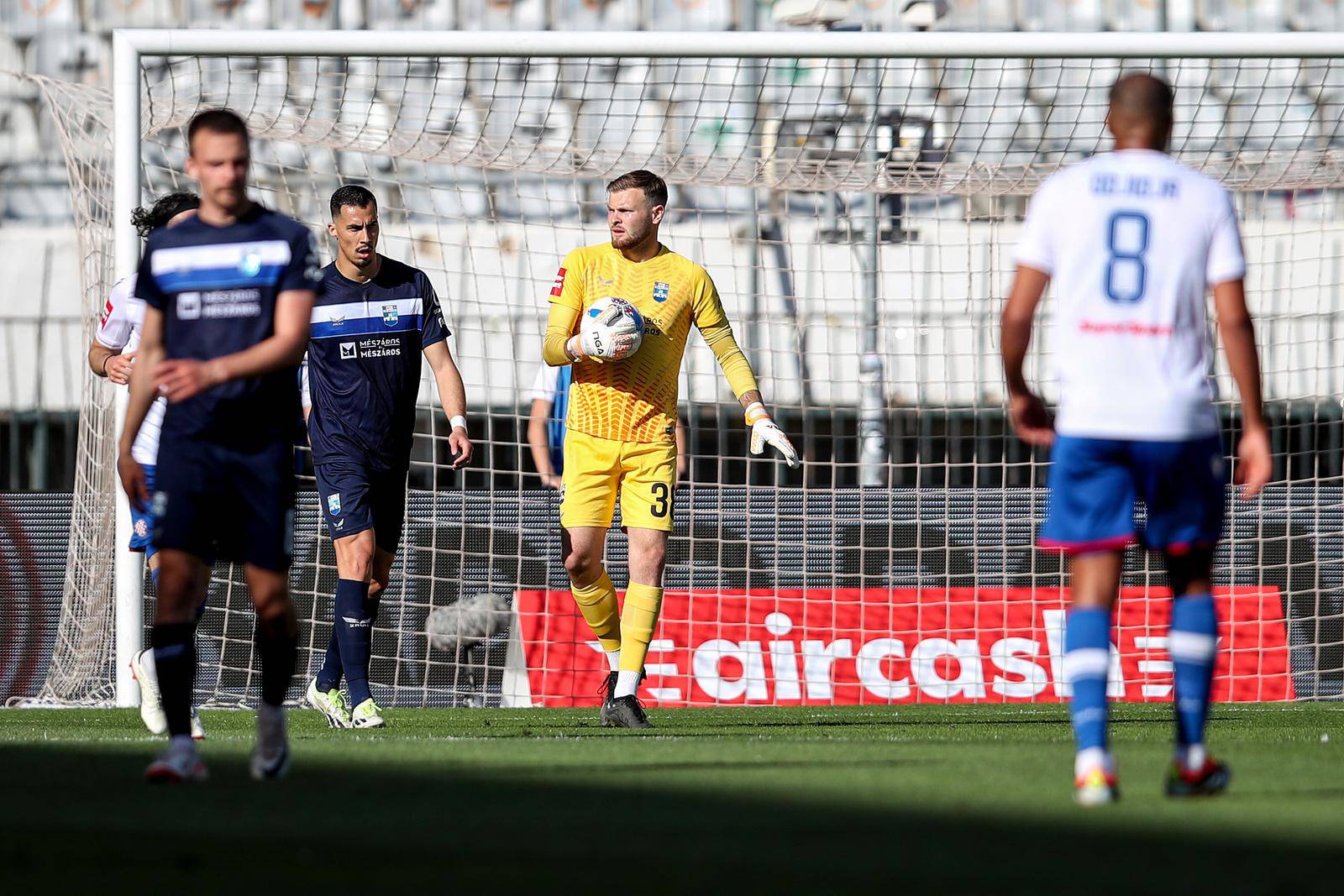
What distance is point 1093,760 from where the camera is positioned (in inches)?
153

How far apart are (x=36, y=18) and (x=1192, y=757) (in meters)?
19.5

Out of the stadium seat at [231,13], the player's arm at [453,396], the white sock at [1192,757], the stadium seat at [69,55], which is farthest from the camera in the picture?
the stadium seat at [69,55]

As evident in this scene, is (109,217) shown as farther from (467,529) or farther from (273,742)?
(273,742)

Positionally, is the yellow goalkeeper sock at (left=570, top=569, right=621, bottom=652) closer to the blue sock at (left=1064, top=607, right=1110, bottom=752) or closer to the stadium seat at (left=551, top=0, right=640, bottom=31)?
the blue sock at (left=1064, top=607, right=1110, bottom=752)

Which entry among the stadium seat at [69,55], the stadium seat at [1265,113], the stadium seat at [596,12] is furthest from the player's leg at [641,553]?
the stadium seat at [69,55]

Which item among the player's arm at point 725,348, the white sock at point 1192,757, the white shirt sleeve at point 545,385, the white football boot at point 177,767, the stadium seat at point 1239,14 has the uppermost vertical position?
the stadium seat at point 1239,14

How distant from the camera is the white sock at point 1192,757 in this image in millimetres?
3992

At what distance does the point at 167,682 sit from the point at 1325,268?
10.8 m

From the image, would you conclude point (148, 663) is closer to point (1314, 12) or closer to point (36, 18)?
point (36, 18)

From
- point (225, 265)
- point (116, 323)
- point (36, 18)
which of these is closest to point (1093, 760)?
point (225, 265)

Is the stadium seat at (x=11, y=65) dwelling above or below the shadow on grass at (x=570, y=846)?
above

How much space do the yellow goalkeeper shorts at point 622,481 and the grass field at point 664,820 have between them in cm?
139

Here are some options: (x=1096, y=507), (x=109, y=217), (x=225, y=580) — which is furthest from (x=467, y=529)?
(x=1096, y=507)

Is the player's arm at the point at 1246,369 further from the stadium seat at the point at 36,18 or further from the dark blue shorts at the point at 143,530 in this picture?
the stadium seat at the point at 36,18
